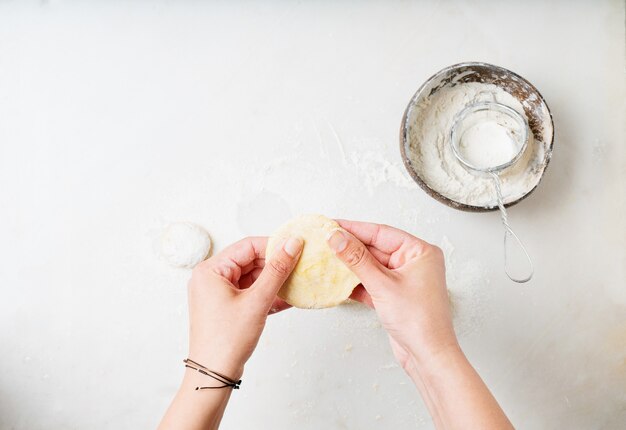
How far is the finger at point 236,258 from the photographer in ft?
3.44

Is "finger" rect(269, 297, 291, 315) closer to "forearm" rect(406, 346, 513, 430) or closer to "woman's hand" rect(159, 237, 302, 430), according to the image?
"woman's hand" rect(159, 237, 302, 430)

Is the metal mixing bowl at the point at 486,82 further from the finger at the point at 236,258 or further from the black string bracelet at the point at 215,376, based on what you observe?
the black string bracelet at the point at 215,376

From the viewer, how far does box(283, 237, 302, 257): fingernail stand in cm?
103

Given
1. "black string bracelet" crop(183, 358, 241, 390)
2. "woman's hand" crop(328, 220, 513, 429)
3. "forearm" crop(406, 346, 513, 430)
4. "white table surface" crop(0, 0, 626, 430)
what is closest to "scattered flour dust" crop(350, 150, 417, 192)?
"white table surface" crop(0, 0, 626, 430)

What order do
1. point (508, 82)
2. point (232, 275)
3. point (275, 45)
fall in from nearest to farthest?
1. point (232, 275)
2. point (508, 82)
3. point (275, 45)

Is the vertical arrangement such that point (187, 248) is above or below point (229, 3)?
below

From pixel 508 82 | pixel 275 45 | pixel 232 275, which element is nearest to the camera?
pixel 232 275

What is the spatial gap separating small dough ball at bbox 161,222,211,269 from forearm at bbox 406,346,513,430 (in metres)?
0.50

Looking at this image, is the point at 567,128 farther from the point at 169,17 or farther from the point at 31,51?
the point at 31,51

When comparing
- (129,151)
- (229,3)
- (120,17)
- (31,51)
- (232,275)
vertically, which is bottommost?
(232,275)

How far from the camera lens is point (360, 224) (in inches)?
43.9

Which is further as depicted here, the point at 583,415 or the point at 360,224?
the point at 583,415

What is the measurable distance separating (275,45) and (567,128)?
2.18 feet

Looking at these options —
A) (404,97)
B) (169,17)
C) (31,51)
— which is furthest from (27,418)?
(404,97)
